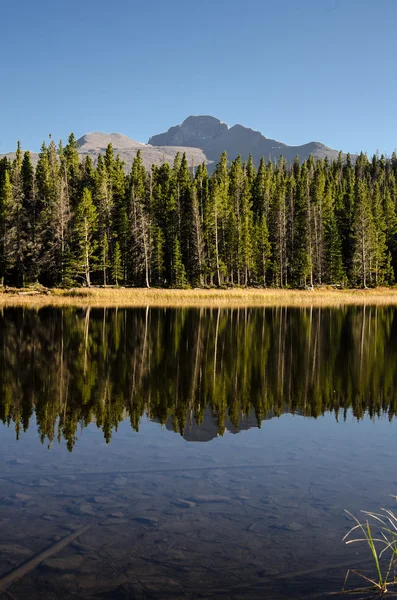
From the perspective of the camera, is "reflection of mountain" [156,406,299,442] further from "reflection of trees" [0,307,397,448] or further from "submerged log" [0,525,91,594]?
"submerged log" [0,525,91,594]

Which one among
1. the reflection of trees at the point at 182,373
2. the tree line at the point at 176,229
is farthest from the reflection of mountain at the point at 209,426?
the tree line at the point at 176,229

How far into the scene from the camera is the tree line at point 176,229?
74.1m

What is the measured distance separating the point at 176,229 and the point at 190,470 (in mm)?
77949

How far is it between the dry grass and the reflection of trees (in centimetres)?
2312

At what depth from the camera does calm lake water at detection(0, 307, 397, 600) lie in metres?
6.30

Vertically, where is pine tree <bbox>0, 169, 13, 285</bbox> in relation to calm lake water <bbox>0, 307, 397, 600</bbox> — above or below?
above

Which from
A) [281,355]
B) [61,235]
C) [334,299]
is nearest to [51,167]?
[61,235]

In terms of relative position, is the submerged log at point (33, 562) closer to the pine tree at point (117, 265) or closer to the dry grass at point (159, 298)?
the dry grass at point (159, 298)

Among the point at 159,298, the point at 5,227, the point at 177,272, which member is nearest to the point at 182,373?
the point at 159,298

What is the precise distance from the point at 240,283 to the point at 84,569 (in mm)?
82473

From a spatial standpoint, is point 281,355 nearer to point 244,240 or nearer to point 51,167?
point 244,240

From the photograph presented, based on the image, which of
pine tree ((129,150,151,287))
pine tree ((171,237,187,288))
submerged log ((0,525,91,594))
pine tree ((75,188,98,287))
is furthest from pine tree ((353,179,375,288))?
submerged log ((0,525,91,594))

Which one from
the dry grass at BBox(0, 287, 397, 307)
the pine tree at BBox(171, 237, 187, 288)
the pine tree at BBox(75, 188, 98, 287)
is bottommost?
the dry grass at BBox(0, 287, 397, 307)

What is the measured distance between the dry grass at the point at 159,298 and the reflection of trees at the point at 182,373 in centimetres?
2312
